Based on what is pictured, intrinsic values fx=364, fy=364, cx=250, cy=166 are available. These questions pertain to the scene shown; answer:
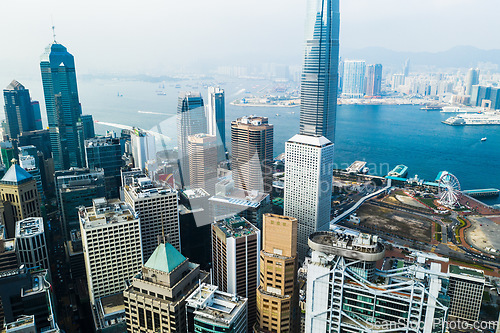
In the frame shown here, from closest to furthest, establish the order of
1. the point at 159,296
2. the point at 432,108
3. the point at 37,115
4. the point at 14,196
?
the point at 159,296
the point at 14,196
the point at 37,115
the point at 432,108

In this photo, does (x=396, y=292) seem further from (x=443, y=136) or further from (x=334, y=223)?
(x=443, y=136)

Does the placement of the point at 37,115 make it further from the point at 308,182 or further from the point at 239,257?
the point at 239,257

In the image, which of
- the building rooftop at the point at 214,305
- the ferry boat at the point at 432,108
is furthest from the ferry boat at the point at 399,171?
the ferry boat at the point at 432,108

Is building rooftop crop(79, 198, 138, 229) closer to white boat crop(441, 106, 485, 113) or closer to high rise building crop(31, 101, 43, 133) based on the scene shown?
high rise building crop(31, 101, 43, 133)

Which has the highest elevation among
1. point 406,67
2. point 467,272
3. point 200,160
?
point 406,67

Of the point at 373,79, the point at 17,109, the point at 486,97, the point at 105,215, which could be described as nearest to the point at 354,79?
the point at 373,79

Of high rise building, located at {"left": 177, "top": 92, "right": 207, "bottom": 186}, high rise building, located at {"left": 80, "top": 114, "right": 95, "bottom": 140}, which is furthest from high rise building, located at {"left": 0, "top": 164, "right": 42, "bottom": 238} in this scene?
high rise building, located at {"left": 80, "top": 114, "right": 95, "bottom": 140}
